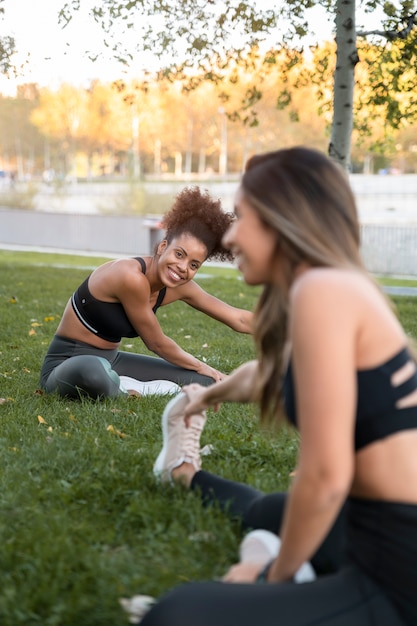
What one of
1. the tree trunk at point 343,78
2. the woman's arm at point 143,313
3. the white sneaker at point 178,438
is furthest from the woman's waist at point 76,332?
the tree trunk at point 343,78

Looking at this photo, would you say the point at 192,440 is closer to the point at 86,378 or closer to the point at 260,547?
the point at 260,547

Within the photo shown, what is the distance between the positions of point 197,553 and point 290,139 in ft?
236

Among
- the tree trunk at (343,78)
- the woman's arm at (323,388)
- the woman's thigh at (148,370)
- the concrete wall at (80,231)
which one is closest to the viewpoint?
the woman's arm at (323,388)

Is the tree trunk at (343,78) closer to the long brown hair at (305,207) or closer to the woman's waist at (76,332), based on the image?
the woman's waist at (76,332)

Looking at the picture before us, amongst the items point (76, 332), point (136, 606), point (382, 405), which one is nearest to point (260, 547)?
point (136, 606)

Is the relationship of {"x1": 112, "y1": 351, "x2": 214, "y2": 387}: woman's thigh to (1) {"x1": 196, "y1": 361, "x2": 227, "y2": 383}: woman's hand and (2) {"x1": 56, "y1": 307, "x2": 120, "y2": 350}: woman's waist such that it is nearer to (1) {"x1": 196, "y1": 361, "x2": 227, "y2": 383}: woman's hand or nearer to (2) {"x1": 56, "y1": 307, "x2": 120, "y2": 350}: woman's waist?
(1) {"x1": 196, "y1": 361, "x2": 227, "y2": 383}: woman's hand

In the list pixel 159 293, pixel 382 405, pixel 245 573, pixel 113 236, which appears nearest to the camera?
pixel 382 405

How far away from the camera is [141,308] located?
5.22 metres

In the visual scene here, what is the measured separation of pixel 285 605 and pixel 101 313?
11.6ft

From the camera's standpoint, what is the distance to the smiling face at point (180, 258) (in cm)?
505

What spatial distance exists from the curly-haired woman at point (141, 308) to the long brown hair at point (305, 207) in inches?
112

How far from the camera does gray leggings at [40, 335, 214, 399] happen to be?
5160 mm

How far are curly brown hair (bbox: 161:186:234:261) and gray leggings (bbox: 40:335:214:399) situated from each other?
3.16 ft

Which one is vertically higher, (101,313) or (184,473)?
(101,313)
